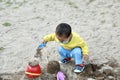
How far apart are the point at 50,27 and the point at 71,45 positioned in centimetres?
149

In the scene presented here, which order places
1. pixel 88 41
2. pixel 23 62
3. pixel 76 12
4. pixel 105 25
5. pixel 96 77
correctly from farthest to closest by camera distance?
pixel 76 12
pixel 105 25
pixel 88 41
pixel 23 62
pixel 96 77

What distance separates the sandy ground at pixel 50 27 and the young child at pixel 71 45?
0.18m

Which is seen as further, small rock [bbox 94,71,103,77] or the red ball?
small rock [bbox 94,71,103,77]

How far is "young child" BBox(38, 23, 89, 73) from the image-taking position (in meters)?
3.76

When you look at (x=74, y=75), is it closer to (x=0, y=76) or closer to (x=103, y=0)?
(x=0, y=76)

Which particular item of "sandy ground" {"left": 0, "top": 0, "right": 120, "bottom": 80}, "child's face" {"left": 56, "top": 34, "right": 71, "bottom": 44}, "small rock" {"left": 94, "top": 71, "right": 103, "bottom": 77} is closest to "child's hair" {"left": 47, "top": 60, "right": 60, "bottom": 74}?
"sandy ground" {"left": 0, "top": 0, "right": 120, "bottom": 80}

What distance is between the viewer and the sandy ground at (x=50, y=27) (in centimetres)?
442

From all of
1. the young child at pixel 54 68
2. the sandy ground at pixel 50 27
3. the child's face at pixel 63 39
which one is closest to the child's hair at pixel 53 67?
the young child at pixel 54 68

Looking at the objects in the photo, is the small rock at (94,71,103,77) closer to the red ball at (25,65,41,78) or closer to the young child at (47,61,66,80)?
the young child at (47,61,66,80)

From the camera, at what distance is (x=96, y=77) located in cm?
399

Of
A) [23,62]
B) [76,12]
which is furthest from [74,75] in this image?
[76,12]

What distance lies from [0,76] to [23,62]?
0.43 m

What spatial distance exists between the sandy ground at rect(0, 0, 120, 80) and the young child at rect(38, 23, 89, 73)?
18 centimetres

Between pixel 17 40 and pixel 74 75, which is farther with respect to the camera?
pixel 17 40
